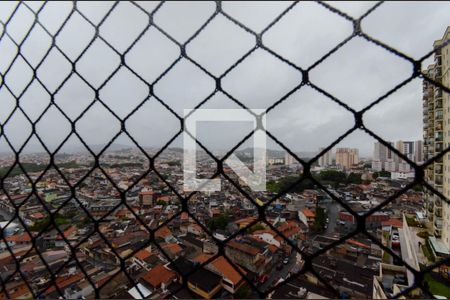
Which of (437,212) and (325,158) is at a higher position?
(325,158)

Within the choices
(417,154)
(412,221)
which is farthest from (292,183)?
(412,221)

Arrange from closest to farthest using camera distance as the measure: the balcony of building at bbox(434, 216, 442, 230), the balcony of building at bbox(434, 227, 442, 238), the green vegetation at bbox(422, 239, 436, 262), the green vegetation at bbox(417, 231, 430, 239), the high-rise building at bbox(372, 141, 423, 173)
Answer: the high-rise building at bbox(372, 141, 423, 173) → the green vegetation at bbox(422, 239, 436, 262) → the green vegetation at bbox(417, 231, 430, 239) → the balcony of building at bbox(434, 227, 442, 238) → the balcony of building at bbox(434, 216, 442, 230)

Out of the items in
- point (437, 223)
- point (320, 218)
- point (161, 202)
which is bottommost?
point (437, 223)

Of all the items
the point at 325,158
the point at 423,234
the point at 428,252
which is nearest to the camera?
the point at 325,158

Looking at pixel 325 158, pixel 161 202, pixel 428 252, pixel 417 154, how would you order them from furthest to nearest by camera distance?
pixel 428 252, pixel 161 202, pixel 325 158, pixel 417 154

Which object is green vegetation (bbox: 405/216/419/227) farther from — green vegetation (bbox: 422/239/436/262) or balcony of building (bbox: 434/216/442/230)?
green vegetation (bbox: 422/239/436/262)

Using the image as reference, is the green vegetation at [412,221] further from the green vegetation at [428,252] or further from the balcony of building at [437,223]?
the green vegetation at [428,252]

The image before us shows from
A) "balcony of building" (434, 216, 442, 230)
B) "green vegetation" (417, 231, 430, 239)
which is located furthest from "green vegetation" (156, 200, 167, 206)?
"balcony of building" (434, 216, 442, 230)

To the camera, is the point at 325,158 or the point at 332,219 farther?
the point at 332,219

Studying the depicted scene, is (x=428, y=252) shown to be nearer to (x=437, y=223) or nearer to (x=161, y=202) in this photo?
(x=437, y=223)

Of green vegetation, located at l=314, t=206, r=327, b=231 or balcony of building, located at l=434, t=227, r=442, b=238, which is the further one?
balcony of building, located at l=434, t=227, r=442, b=238

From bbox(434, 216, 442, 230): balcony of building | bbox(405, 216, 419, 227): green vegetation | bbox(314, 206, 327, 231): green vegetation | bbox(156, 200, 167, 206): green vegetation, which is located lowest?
bbox(405, 216, 419, 227): green vegetation

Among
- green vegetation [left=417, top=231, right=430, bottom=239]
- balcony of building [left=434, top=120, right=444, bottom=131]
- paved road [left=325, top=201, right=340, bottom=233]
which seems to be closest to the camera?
paved road [left=325, top=201, right=340, bottom=233]
